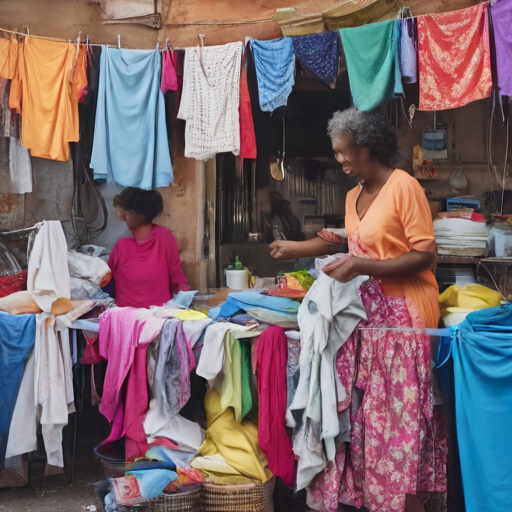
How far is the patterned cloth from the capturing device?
12.4 feet

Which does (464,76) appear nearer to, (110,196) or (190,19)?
(190,19)

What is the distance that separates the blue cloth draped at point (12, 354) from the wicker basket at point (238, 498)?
1.62m

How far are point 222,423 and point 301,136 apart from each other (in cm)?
392

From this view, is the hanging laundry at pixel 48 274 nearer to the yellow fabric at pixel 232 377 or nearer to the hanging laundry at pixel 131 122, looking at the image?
the hanging laundry at pixel 131 122

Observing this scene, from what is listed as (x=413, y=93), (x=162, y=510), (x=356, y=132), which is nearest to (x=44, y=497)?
(x=162, y=510)

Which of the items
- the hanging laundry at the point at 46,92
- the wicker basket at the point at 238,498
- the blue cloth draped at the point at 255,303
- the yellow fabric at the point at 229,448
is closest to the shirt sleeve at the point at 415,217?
the blue cloth draped at the point at 255,303

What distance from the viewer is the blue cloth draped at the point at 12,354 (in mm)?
5082

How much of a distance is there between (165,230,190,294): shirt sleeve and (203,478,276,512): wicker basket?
212 centimetres

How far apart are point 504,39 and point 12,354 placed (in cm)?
401

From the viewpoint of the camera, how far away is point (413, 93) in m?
6.51

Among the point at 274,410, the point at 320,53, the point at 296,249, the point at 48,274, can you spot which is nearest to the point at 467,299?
the point at 296,249

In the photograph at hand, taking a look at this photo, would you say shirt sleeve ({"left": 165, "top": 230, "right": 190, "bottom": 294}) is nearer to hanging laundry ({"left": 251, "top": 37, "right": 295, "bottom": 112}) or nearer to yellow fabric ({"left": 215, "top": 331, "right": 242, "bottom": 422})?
hanging laundry ({"left": 251, "top": 37, "right": 295, "bottom": 112})

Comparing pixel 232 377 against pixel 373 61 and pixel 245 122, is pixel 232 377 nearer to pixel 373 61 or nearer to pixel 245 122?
pixel 245 122

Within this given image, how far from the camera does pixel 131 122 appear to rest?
595cm
